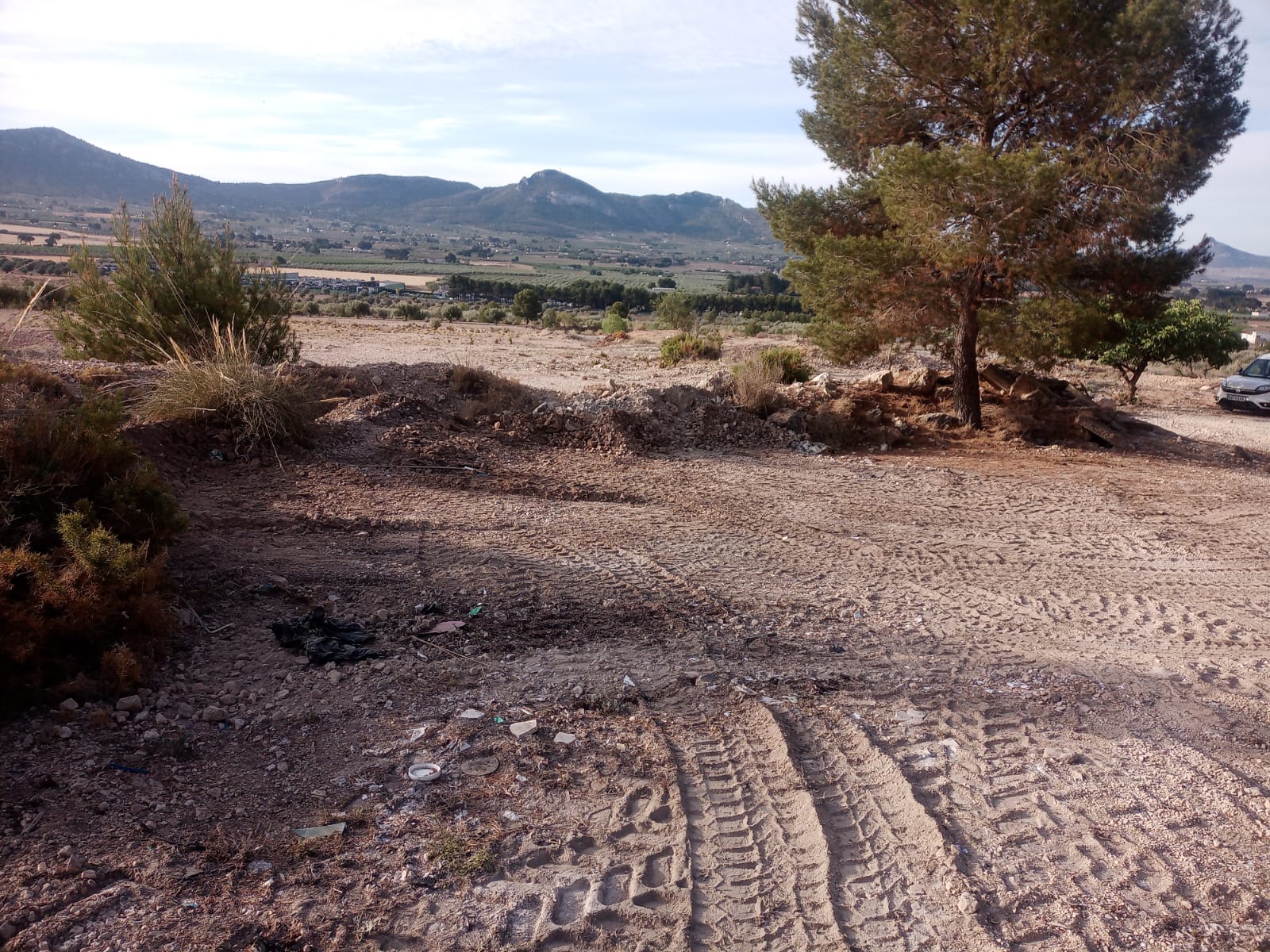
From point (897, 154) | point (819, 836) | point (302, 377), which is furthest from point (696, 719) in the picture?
point (897, 154)

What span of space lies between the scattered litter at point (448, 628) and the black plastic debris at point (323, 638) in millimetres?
373

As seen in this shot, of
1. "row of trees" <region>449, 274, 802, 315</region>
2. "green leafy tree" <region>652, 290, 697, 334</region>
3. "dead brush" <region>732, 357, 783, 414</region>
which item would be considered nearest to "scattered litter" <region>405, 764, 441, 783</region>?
"dead brush" <region>732, 357, 783, 414</region>

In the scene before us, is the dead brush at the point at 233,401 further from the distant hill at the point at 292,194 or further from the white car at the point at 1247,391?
the distant hill at the point at 292,194

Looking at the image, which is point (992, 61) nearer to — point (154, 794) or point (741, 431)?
point (741, 431)

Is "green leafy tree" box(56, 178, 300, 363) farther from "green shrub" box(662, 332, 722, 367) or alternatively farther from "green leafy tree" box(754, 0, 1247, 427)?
"green shrub" box(662, 332, 722, 367)

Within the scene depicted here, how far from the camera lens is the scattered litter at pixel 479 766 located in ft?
13.2

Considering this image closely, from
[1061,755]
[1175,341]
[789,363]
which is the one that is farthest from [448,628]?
[1175,341]

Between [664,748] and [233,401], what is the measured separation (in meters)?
7.12

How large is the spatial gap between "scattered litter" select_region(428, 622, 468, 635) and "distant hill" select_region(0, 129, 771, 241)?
93.9m

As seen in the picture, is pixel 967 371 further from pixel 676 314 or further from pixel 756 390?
pixel 676 314

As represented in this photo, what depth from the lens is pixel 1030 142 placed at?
12914 mm

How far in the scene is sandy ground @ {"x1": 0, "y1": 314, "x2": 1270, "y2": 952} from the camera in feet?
10.7

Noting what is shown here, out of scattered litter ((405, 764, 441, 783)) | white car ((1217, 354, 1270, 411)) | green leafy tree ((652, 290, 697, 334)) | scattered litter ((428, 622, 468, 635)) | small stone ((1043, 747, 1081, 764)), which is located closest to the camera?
scattered litter ((405, 764, 441, 783))

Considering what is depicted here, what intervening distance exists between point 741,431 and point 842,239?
310cm
